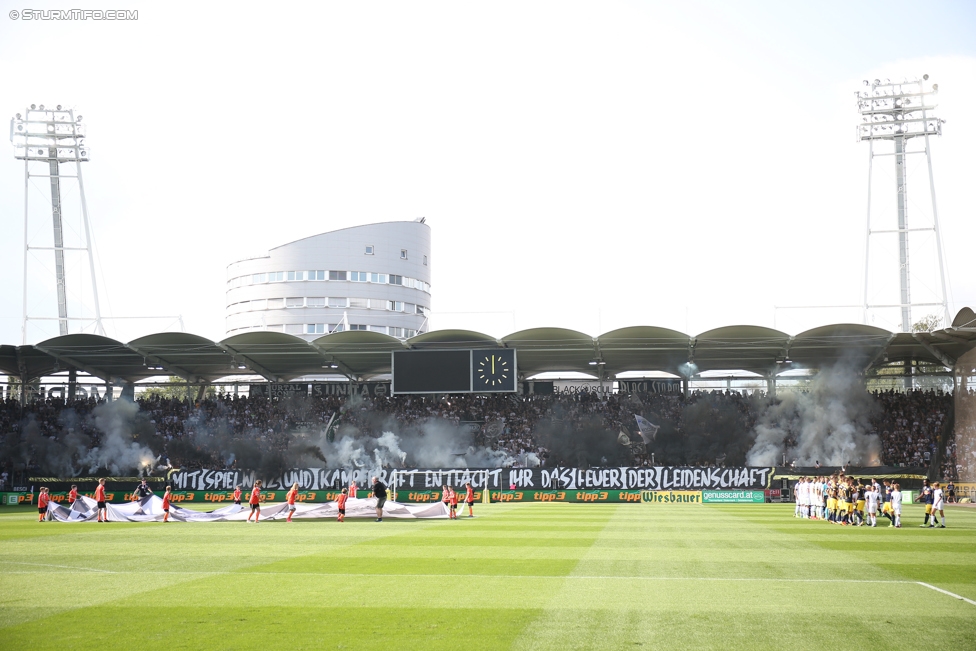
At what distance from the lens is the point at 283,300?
272ft

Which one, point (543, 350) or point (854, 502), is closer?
point (854, 502)

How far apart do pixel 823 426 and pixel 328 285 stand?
1916 inches

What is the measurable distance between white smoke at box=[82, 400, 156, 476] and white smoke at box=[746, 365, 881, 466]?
38.8 m

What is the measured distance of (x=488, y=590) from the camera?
13617 mm

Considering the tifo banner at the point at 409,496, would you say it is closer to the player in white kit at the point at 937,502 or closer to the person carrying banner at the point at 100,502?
the person carrying banner at the point at 100,502

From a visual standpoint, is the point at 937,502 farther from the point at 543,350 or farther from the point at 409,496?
the point at 543,350

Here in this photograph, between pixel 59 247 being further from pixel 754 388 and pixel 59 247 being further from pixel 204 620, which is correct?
pixel 204 620

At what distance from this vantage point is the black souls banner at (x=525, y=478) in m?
45.9

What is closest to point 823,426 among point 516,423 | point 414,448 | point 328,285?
point 516,423

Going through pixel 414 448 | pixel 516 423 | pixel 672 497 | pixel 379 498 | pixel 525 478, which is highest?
pixel 379 498

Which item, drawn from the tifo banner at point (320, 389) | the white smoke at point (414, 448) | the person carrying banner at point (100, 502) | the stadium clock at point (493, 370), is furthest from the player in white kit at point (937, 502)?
the tifo banner at point (320, 389)

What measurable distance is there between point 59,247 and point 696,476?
46.0 meters

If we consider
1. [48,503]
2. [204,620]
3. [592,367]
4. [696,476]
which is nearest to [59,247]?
[48,503]

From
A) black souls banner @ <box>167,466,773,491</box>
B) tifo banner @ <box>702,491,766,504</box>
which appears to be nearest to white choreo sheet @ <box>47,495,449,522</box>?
black souls banner @ <box>167,466,773,491</box>
